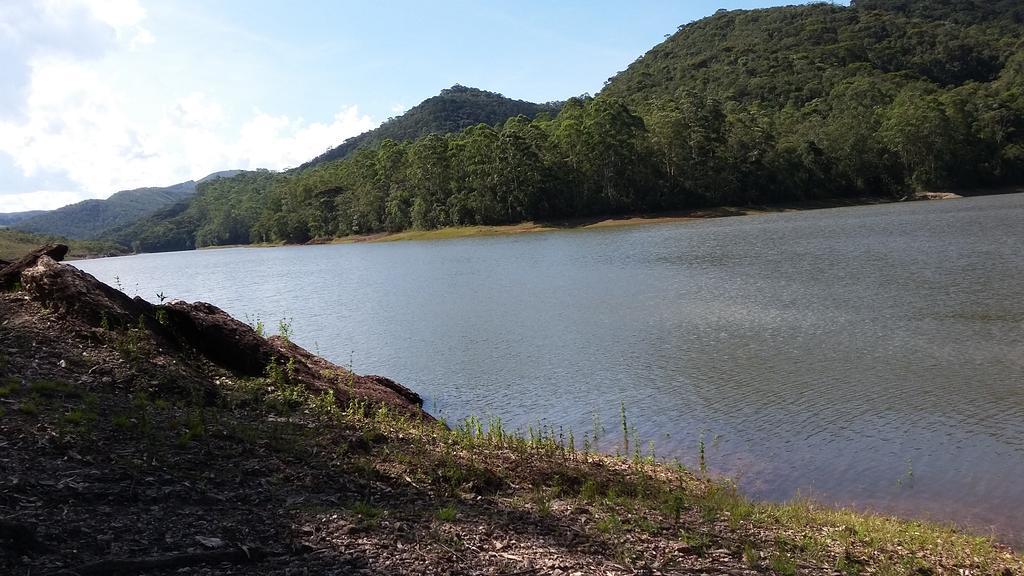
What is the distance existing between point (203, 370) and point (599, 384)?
28.8 ft

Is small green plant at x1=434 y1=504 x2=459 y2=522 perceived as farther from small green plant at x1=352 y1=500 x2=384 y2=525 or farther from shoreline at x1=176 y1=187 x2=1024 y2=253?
shoreline at x1=176 y1=187 x2=1024 y2=253

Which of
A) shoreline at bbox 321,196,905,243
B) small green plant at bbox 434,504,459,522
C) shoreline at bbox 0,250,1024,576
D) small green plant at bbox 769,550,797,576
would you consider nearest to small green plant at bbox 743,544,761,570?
shoreline at bbox 0,250,1024,576

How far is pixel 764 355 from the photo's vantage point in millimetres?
17578

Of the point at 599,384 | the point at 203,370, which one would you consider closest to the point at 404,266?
the point at 599,384

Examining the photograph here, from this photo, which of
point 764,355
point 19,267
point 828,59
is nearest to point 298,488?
point 19,267

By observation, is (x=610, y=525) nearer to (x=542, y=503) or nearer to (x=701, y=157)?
(x=542, y=503)

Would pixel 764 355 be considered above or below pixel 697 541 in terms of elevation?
below

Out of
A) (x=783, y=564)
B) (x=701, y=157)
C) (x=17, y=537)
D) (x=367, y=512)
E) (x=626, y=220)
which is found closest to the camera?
(x=17, y=537)

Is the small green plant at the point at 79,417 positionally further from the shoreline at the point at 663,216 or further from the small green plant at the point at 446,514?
the shoreline at the point at 663,216

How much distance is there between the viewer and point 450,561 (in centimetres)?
595

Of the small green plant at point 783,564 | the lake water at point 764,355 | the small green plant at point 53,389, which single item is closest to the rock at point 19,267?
Answer: the small green plant at point 53,389

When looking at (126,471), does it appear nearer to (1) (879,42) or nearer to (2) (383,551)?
(2) (383,551)

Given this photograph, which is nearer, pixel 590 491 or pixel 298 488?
pixel 298 488

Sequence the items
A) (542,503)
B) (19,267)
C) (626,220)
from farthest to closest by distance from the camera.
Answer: (626,220)
(19,267)
(542,503)
